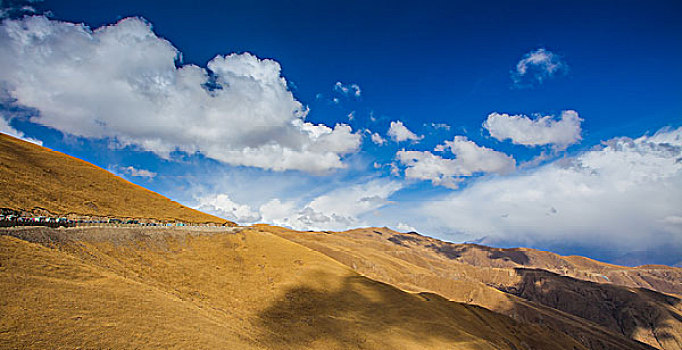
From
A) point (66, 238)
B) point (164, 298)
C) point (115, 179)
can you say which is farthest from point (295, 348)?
point (115, 179)

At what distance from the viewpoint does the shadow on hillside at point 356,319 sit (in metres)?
34.8

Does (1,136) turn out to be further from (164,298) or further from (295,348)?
(295,348)

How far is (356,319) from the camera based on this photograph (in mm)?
41312

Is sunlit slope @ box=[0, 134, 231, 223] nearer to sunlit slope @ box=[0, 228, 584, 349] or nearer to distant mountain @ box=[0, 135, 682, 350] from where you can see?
distant mountain @ box=[0, 135, 682, 350]

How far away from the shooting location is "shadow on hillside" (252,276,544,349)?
3481 cm

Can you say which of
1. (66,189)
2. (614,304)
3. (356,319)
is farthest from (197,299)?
(614,304)

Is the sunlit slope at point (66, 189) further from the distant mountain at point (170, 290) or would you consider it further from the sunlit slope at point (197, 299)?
the sunlit slope at point (197, 299)

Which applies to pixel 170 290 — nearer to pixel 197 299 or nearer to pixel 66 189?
pixel 197 299

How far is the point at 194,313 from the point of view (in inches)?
1070

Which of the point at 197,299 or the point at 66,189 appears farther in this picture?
→ the point at 66,189

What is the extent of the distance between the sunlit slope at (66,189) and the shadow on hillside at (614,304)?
661 feet

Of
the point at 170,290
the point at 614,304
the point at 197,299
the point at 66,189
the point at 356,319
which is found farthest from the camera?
the point at 614,304

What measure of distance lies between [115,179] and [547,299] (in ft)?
727

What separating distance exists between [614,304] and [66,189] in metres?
236
